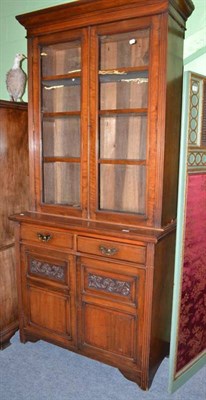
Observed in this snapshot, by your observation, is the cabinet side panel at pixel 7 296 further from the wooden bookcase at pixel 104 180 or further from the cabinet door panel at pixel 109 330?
the cabinet door panel at pixel 109 330

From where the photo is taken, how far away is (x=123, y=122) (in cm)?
197

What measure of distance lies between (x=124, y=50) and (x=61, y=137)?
2.24ft

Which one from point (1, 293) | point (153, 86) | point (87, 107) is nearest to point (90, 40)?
point (87, 107)

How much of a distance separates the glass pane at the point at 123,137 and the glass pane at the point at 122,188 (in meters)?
0.08

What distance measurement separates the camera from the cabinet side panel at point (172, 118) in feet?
5.48

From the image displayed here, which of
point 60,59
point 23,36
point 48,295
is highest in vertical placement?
point 23,36

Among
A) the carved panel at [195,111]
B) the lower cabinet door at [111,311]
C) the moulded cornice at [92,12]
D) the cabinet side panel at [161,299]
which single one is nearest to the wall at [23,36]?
the moulded cornice at [92,12]

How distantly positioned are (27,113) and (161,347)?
1.79 meters

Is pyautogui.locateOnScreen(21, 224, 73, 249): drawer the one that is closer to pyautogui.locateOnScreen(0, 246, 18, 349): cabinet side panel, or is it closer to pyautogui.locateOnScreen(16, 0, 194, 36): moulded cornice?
pyautogui.locateOnScreen(0, 246, 18, 349): cabinet side panel

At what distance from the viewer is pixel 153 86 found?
65.2 inches

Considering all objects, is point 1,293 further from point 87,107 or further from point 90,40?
point 90,40

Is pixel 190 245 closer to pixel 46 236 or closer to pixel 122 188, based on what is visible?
pixel 122 188

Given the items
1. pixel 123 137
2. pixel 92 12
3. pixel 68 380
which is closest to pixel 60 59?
pixel 92 12

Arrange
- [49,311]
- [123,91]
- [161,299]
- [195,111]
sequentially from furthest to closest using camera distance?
[49,311] < [123,91] < [161,299] < [195,111]
